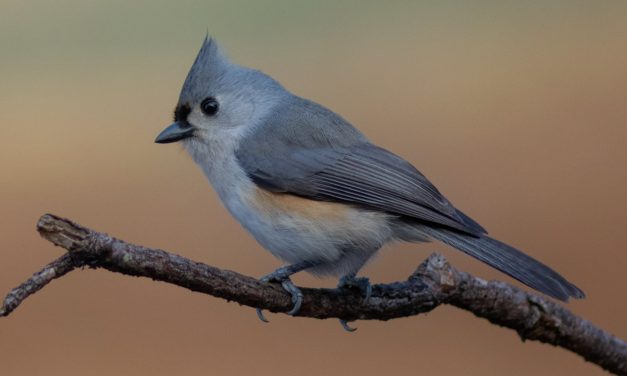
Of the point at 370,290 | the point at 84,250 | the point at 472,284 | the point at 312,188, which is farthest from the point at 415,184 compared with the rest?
the point at 84,250

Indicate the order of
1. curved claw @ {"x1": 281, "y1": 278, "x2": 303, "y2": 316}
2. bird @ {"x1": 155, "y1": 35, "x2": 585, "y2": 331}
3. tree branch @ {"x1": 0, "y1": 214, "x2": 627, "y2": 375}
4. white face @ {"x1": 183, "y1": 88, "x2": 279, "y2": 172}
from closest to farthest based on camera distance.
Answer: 1. tree branch @ {"x1": 0, "y1": 214, "x2": 627, "y2": 375}
2. curved claw @ {"x1": 281, "y1": 278, "x2": 303, "y2": 316}
3. bird @ {"x1": 155, "y1": 35, "x2": 585, "y2": 331}
4. white face @ {"x1": 183, "y1": 88, "x2": 279, "y2": 172}

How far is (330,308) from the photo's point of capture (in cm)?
185

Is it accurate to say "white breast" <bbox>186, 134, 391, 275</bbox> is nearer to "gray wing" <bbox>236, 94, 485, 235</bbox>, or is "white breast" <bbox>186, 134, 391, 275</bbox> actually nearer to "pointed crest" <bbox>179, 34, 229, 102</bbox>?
"gray wing" <bbox>236, 94, 485, 235</bbox>

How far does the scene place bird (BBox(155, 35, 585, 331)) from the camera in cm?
209

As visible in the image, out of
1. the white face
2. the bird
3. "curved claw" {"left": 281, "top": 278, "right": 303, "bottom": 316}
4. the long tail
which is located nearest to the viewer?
"curved claw" {"left": 281, "top": 278, "right": 303, "bottom": 316}

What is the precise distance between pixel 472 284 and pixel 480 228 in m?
0.64

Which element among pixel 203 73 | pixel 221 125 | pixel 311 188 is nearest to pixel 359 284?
pixel 311 188

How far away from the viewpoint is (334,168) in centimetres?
226

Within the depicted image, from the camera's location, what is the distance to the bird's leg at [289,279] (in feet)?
5.72

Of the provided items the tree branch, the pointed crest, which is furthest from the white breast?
the pointed crest

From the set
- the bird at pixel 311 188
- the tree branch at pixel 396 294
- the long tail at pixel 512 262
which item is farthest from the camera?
the bird at pixel 311 188

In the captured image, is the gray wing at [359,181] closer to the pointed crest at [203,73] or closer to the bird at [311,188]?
the bird at [311,188]

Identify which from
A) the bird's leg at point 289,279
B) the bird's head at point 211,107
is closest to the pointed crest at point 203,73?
the bird's head at point 211,107

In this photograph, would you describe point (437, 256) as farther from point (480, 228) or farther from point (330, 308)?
point (480, 228)
